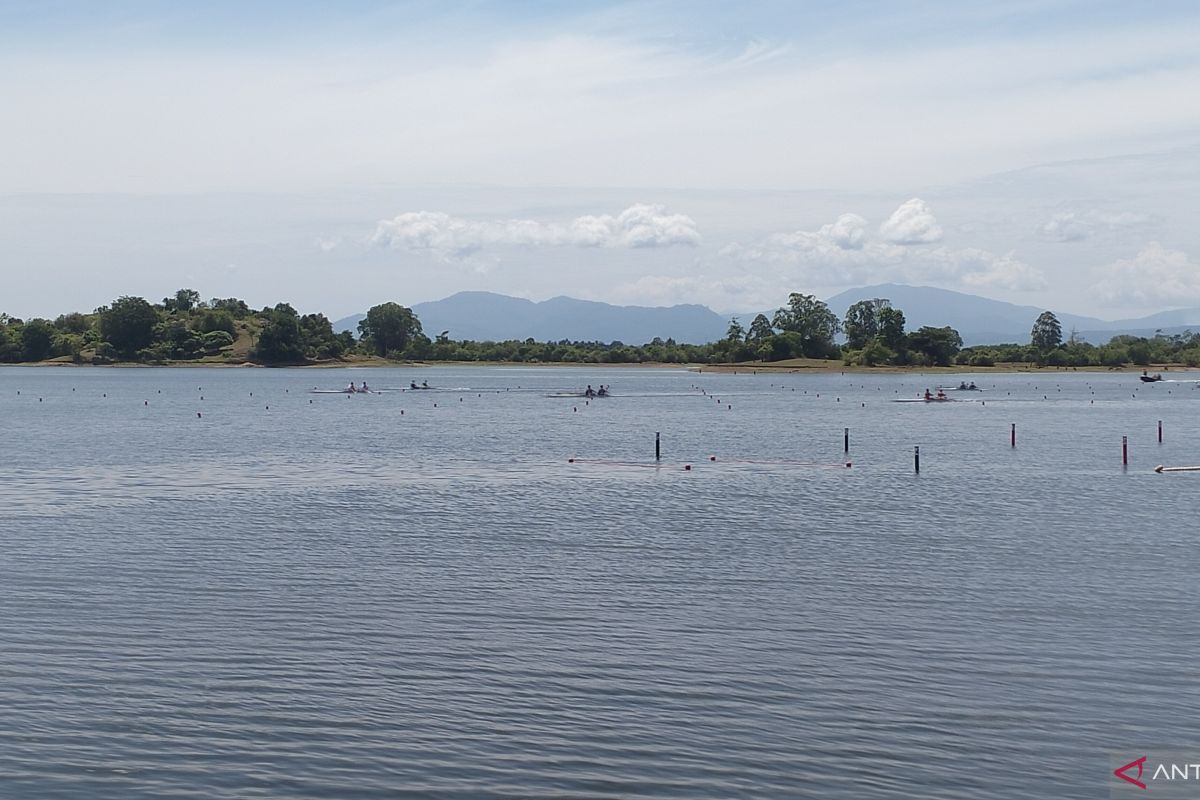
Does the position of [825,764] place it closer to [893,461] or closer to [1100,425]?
[893,461]

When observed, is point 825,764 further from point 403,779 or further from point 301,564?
point 301,564

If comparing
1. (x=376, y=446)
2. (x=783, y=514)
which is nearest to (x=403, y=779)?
(x=783, y=514)

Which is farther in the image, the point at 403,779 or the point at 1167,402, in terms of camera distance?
the point at 1167,402

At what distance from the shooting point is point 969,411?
130750 mm

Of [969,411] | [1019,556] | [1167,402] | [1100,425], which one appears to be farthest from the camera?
[1167,402]

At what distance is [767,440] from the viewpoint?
86750mm

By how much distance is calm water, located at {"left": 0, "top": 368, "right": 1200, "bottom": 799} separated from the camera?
59.9ft

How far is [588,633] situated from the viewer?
84.4ft

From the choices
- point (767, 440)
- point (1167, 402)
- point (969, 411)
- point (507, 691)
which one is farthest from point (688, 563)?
point (1167, 402)

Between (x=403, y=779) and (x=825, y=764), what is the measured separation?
19.7 ft

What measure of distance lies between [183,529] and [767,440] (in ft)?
172

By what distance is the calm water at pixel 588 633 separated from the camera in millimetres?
18250

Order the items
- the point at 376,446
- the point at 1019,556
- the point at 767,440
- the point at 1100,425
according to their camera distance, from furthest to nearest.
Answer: the point at 1100,425
the point at 767,440
the point at 376,446
the point at 1019,556

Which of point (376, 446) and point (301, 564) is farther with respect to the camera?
point (376, 446)
